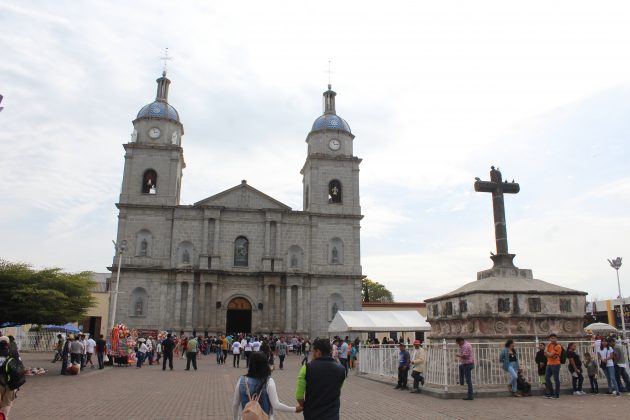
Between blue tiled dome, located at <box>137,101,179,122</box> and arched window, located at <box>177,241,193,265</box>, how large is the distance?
33.1 ft

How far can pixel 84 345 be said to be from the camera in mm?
20312

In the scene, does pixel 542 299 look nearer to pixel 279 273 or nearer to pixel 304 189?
pixel 279 273

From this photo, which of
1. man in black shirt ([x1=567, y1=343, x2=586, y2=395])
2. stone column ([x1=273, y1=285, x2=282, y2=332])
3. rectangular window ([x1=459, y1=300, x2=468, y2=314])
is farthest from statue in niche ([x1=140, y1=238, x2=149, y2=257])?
man in black shirt ([x1=567, y1=343, x2=586, y2=395])

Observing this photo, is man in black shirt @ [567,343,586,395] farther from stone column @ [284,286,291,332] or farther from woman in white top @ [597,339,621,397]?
stone column @ [284,286,291,332]

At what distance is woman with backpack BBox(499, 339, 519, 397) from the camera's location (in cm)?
1230

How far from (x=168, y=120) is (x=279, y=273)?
578 inches

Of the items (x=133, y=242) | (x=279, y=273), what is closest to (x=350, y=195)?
(x=279, y=273)

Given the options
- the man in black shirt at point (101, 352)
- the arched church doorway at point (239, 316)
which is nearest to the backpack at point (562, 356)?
the man in black shirt at point (101, 352)

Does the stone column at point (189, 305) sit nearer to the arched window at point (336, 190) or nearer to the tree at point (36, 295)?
the arched window at point (336, 190)

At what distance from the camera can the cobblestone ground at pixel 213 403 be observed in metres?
10.0

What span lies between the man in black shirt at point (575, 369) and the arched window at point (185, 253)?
3022 centimetres

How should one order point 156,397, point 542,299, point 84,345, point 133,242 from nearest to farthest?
point 156,397 < point 542,299 < point 84,345 < point 133,242

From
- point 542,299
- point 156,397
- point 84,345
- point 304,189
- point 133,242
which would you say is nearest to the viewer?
point 156,397

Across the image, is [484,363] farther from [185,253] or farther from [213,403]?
[185,253]
